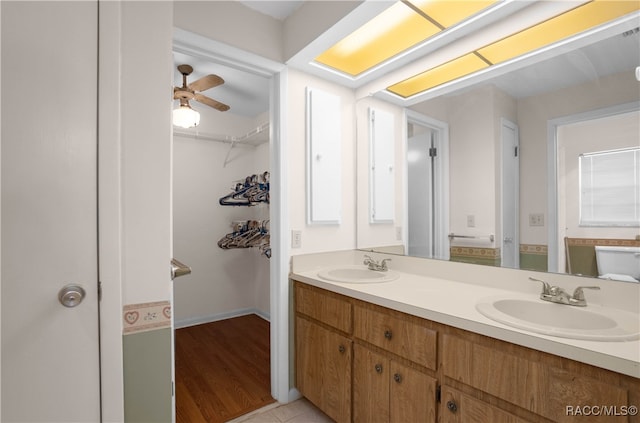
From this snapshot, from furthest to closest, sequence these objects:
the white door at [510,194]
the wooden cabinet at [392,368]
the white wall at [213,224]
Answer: the white wall at [213,224]
the white door at [510,194]
the wooden cabinet at [392,368]

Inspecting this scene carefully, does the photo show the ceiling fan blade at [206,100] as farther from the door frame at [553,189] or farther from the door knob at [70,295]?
the door frame at [553,189]

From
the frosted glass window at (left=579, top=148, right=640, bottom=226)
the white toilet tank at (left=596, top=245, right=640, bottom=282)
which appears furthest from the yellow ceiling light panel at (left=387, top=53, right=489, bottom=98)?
the white toilet tank at (left=596, top=245, right=640, bottom=282)

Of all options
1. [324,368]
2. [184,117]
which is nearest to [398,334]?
[324,368]

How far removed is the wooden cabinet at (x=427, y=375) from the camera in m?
0.82

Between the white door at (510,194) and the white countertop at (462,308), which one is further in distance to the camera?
the white door at (510,194)

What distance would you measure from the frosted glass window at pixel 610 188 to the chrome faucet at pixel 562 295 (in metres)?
0.30

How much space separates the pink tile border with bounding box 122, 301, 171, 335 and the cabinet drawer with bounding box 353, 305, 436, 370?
870mm

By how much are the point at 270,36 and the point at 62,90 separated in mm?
1362

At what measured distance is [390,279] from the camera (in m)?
1.67

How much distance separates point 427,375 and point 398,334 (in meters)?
0.18

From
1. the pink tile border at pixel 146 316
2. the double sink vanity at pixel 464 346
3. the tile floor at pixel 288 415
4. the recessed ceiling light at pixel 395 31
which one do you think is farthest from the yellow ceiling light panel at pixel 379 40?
the tile floor at pixel 288 415

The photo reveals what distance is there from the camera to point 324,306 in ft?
5.52

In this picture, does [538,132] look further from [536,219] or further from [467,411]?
[467,411]

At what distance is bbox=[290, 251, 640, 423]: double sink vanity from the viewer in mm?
826
